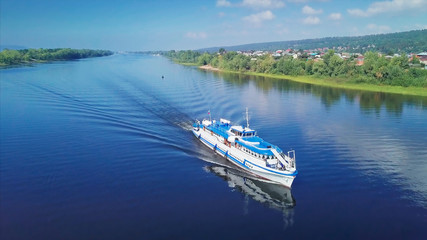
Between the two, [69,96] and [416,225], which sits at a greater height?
[69,96]

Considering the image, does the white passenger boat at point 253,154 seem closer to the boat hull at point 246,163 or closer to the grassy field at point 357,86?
the boat hull at point 246,163

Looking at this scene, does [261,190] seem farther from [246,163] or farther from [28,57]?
[28,57]

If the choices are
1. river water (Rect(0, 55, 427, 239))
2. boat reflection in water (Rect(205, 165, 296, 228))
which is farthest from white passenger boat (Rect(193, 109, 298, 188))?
river water (Rect(0, 55, 427, 239))

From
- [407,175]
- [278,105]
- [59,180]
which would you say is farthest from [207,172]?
[278,105]

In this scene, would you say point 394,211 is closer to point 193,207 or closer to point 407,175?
point 407,175

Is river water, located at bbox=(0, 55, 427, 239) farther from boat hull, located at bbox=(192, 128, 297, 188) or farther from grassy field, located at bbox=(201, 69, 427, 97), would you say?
grassy field, located at bbox=(201, 69, 427, 97)

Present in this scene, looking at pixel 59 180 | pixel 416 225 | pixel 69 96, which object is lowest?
pixel 416 225

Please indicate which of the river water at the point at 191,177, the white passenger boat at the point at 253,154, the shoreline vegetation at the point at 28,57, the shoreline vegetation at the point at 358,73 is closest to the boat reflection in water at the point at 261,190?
the river water at the point at 191,177
